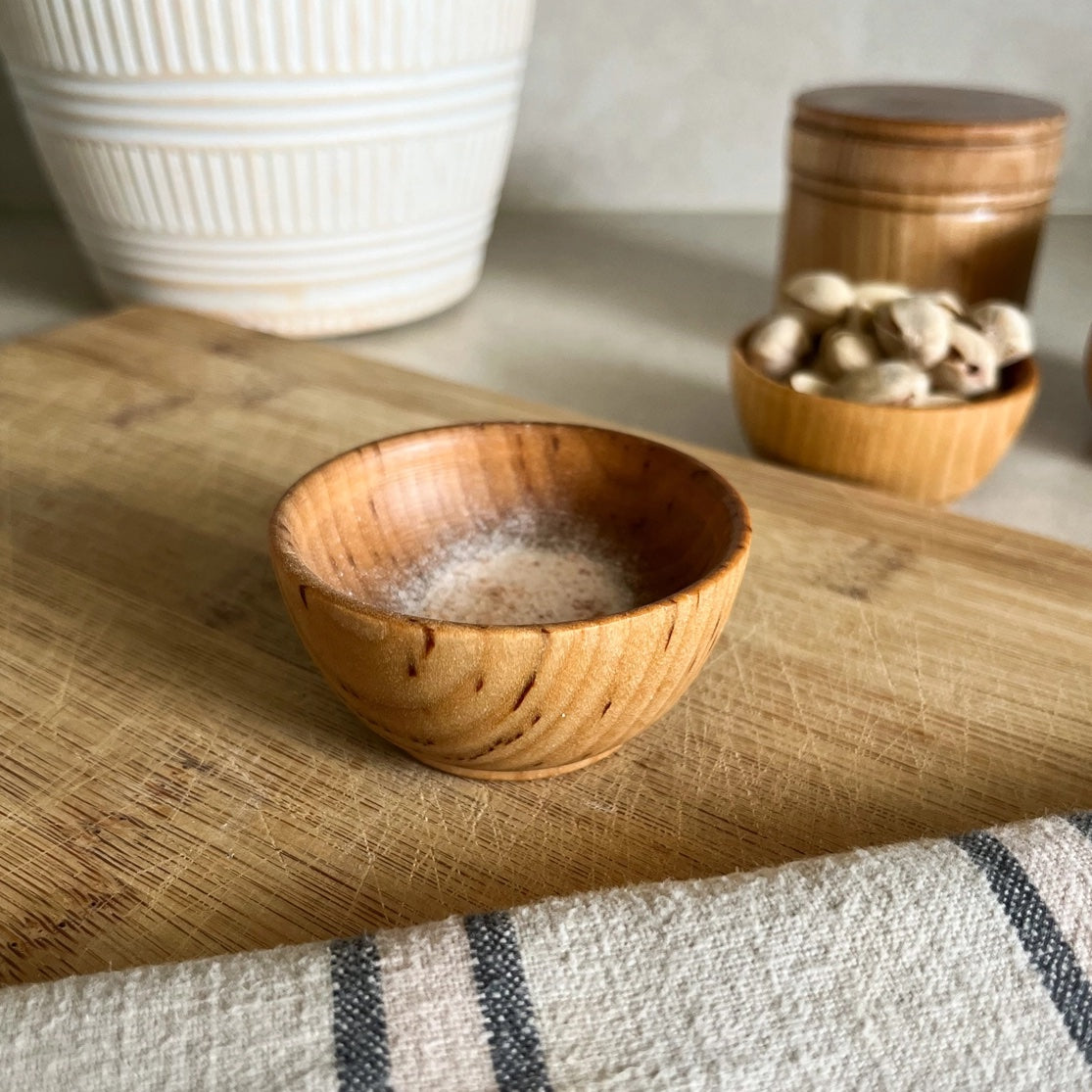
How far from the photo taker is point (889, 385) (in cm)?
52

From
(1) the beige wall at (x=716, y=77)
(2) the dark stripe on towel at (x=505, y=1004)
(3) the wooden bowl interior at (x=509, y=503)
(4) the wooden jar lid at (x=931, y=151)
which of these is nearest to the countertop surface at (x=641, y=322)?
(1) the beige wall at (x=716, y=77)

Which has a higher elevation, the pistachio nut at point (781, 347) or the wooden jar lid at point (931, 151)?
the wooden jar lid at point (931, 151)

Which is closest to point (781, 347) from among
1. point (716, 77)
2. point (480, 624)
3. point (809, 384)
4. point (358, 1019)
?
point (809, 384)

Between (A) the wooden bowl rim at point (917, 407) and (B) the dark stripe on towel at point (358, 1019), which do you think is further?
(A) the wooden bowl rim at point (917, 407)

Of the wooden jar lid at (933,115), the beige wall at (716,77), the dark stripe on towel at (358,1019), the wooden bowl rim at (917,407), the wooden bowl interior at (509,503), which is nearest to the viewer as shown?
the dark stripe on towel at (358,1019)

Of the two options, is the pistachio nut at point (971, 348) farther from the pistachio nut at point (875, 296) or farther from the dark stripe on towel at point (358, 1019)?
the dark stripe on towel at point (358, 1019)

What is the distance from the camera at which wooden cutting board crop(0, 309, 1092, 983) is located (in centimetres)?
31

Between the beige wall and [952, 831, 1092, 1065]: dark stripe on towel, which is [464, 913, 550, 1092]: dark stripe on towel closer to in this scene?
[952, 831, 1092, 1065]: dark stripe on towel

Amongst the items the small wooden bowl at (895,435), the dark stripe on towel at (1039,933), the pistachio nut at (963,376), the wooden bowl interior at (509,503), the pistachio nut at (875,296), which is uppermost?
the wooden bowl interior at (509,503)

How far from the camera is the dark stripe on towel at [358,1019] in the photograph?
0.79ft

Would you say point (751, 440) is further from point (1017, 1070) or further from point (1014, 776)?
point (1017, 1070)

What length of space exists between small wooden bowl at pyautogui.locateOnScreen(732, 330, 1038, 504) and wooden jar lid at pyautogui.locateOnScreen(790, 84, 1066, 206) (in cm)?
14

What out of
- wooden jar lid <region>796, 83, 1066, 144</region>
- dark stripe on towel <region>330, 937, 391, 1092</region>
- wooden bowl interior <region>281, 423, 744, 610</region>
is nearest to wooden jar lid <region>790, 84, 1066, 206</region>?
wooden jar lid <region>796, 83, 1066, 144</region>

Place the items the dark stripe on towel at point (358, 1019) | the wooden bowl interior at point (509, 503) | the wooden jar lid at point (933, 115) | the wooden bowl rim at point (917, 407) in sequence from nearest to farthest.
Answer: the dark stripe on towel at point (358, 1019)
the wooden bowl interior at point (509, 503)
the wooden bowl rim at point (917, 407)
the wooden jar lid at point (933, 115)
